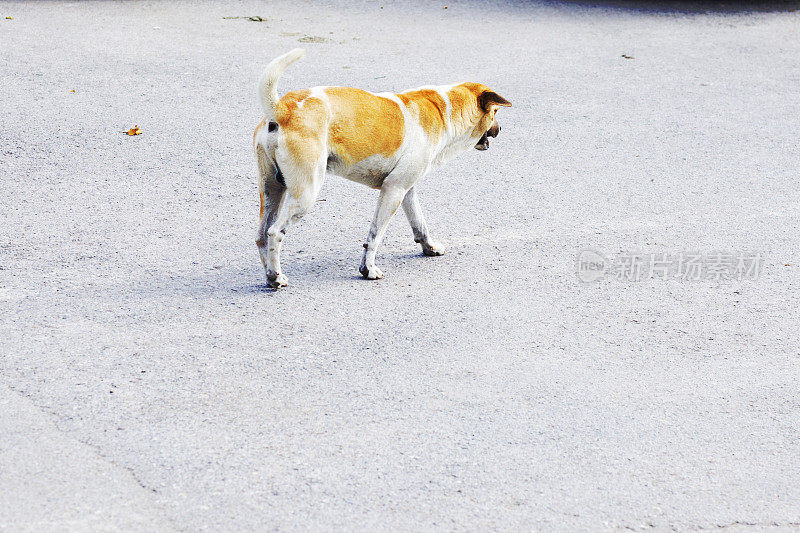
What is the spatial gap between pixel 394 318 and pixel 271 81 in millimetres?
1410

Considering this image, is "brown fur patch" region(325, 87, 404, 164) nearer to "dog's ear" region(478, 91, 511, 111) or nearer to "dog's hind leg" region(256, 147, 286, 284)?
"dog's hind leg" region(256, 147, 286, 284)

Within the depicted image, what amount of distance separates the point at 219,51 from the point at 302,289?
493 cm

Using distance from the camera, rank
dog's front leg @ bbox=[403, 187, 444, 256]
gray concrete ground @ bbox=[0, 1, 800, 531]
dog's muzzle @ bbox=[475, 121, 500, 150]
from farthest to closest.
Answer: dog's muzzle @ bbox=[475, 121, 500, 150], dog's front leg @ bbox=[403, 187, 444, 256], gray concrete ground @ bbox=[0, 1, 800, 531]

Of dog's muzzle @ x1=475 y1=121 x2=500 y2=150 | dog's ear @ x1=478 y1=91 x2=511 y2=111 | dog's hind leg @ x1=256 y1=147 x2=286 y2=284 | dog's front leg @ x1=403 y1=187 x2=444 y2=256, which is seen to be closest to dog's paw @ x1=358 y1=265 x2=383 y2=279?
dog's front leg @ x1=403 y1=187 x2=444 y2=256

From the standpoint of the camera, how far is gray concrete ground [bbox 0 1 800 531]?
3.42 metres

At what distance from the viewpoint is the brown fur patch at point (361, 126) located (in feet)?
16.0

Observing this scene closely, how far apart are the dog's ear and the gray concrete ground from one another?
915 mm

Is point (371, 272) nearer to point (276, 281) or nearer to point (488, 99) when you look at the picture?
point (276, 281)

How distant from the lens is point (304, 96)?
15.9 ft

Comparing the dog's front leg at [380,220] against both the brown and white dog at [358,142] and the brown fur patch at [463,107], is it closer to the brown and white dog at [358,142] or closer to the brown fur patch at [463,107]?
the brown and white dog at [358,142]

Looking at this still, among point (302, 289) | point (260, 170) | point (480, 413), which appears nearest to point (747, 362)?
point (480, 413)

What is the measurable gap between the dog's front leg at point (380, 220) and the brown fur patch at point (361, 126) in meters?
0.23

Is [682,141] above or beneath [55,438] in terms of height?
above

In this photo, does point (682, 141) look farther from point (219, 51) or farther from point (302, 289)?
point (219, 51)
